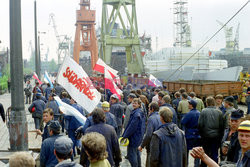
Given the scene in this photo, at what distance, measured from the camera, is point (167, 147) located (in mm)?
4527

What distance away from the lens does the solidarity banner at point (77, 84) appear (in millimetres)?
6863

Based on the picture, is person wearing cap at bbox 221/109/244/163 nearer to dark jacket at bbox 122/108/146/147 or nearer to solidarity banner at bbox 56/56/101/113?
dark jacket at bbox 122/108/146/147

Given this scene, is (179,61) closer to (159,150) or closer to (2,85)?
(2,85)

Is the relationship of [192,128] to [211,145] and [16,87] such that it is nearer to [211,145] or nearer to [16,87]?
[211,145]

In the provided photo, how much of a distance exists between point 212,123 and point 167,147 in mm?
2388

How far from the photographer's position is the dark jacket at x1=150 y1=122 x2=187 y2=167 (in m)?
4.53

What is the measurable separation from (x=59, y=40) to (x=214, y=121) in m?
146

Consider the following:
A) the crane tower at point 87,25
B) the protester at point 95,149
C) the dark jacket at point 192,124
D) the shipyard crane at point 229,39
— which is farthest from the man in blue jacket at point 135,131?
the shipyard crane at point 229,39

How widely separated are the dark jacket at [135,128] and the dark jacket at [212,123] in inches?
50.5

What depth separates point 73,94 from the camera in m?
6.88

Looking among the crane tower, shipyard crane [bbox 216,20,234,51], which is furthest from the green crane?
shipyard crane [bbox 216,20,234,51]

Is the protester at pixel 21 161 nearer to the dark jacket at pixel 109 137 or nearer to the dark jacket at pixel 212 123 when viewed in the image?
the dark jacket at pixel 109 137

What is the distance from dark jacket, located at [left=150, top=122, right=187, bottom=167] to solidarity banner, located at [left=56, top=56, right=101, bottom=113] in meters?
2.58

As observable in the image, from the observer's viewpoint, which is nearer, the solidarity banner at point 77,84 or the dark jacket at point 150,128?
the dark jacket at point 150,128
